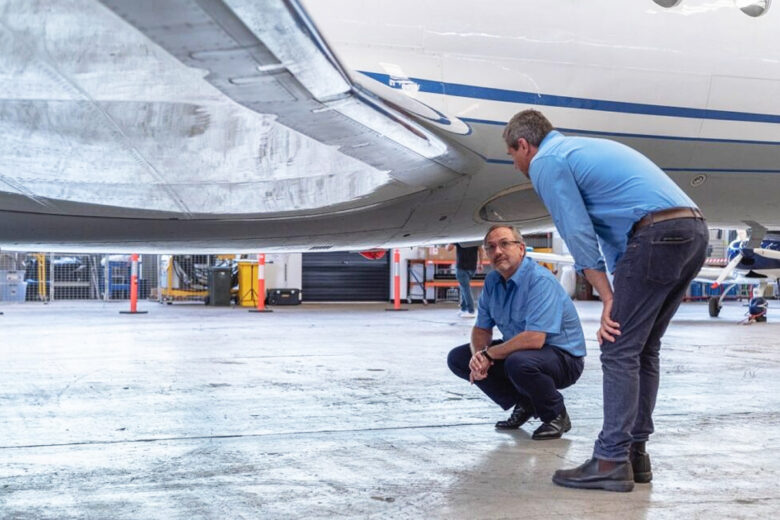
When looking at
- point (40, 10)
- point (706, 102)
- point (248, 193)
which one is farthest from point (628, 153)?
point (40, 10)

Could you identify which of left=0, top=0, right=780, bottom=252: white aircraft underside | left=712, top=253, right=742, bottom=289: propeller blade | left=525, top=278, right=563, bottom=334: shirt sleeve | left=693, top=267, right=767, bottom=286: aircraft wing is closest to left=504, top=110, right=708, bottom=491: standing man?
left=0, top=0, right=780, bottom=252: white aircraft underside

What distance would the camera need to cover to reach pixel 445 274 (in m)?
20.4

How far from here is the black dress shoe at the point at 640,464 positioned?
2979 mm

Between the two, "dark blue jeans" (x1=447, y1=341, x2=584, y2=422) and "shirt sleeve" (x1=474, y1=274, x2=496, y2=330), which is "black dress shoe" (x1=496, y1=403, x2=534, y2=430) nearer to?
"dark blue jeans" (x1=447, y1=341, x2=584, y2=422)

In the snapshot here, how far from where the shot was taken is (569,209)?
2.74 metres

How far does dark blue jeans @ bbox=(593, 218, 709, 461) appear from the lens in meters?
2.75

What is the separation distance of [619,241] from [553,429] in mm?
1258

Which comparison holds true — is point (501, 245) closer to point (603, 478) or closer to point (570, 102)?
point (570, 102)

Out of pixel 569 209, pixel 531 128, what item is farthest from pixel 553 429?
pixel 531 128

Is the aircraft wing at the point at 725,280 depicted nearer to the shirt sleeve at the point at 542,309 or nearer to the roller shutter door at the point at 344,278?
the roller shutter door at the point at 344,278

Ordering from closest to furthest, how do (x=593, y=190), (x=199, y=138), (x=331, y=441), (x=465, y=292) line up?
(x=199, y=138) → (x=593, y=190) → (x=331, y=441) → (x=465, y=292)

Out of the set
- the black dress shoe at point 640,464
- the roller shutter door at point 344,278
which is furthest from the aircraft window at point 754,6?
the roller shutter door at point 344,278

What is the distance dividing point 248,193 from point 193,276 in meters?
16.3

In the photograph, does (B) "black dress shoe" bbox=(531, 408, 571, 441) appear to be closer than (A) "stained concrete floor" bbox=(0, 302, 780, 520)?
No
